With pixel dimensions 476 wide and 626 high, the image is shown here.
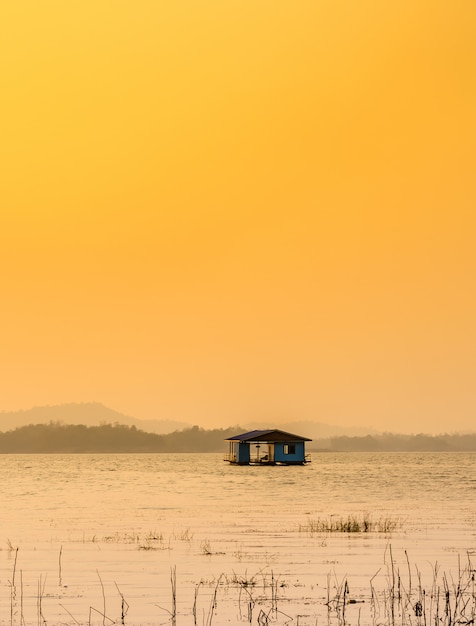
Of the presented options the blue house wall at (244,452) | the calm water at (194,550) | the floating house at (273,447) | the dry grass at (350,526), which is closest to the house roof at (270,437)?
the floating house at (273,447)

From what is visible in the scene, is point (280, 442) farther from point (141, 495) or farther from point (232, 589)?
point (232, 589)

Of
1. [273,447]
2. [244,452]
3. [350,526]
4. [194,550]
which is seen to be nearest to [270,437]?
[273,447]

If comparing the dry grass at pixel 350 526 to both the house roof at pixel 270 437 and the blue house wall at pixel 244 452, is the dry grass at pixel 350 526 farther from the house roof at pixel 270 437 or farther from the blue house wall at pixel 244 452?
the blue house wall at pixel 244 452

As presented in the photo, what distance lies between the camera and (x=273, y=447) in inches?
5359

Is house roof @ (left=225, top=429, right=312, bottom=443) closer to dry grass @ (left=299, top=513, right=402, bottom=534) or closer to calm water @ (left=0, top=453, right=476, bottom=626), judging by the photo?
calm water @ (left=0, top=453, right=476, bottom=626)

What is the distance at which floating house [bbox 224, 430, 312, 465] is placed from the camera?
128m

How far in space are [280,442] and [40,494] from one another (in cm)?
5569

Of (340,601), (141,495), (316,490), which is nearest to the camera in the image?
(340,601)

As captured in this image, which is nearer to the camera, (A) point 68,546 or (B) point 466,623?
(B) point 466,623

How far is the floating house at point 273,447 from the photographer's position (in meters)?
128

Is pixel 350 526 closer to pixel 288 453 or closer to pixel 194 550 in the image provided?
pixel 194 550

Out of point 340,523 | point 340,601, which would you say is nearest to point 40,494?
point 340,523

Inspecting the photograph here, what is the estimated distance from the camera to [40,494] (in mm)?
78188

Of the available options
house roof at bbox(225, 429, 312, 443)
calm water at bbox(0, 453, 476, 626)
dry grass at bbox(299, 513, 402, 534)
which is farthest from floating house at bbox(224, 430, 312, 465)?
dry grass at bbox(299, 513, 402, 534)
